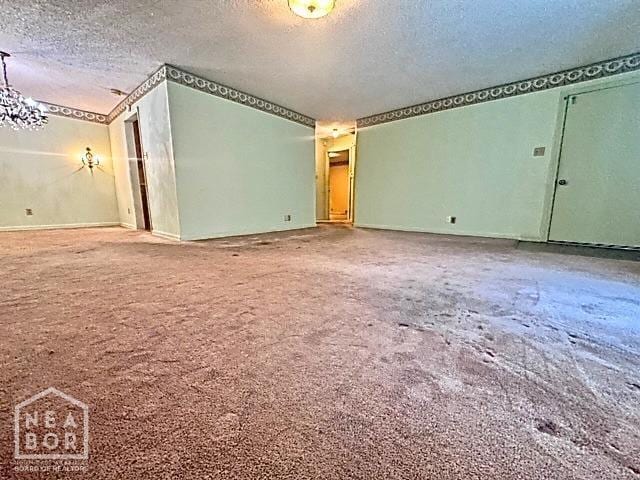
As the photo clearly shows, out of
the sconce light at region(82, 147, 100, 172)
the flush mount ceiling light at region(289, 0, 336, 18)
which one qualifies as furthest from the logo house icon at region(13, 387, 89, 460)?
the sconce light at region(82, 147, 100, 172)

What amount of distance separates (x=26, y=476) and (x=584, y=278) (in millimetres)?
3059

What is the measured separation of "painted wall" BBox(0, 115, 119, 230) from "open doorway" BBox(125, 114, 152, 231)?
1245 mm

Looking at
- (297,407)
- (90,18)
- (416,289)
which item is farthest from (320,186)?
(297,407)

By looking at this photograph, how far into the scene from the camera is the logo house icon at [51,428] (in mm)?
635

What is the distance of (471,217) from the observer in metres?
4.53

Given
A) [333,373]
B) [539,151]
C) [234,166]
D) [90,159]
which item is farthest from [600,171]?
[90,159]

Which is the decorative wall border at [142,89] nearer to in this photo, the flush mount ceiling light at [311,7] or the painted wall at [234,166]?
the painted wall at [234,166]

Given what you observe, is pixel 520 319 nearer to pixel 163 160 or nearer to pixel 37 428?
pixel 37 428

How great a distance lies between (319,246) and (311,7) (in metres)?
2.36

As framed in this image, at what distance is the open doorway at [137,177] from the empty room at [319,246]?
4 cm

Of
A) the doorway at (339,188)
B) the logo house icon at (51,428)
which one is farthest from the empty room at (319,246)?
the doorway at (339,188)

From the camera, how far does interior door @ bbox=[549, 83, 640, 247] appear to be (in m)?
3.28

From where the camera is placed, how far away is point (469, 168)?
4.50 m

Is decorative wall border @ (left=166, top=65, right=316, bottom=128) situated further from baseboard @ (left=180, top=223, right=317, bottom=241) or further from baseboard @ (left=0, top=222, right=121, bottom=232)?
baseboard @ (left=0, top=222, right=121, bottom=232)
